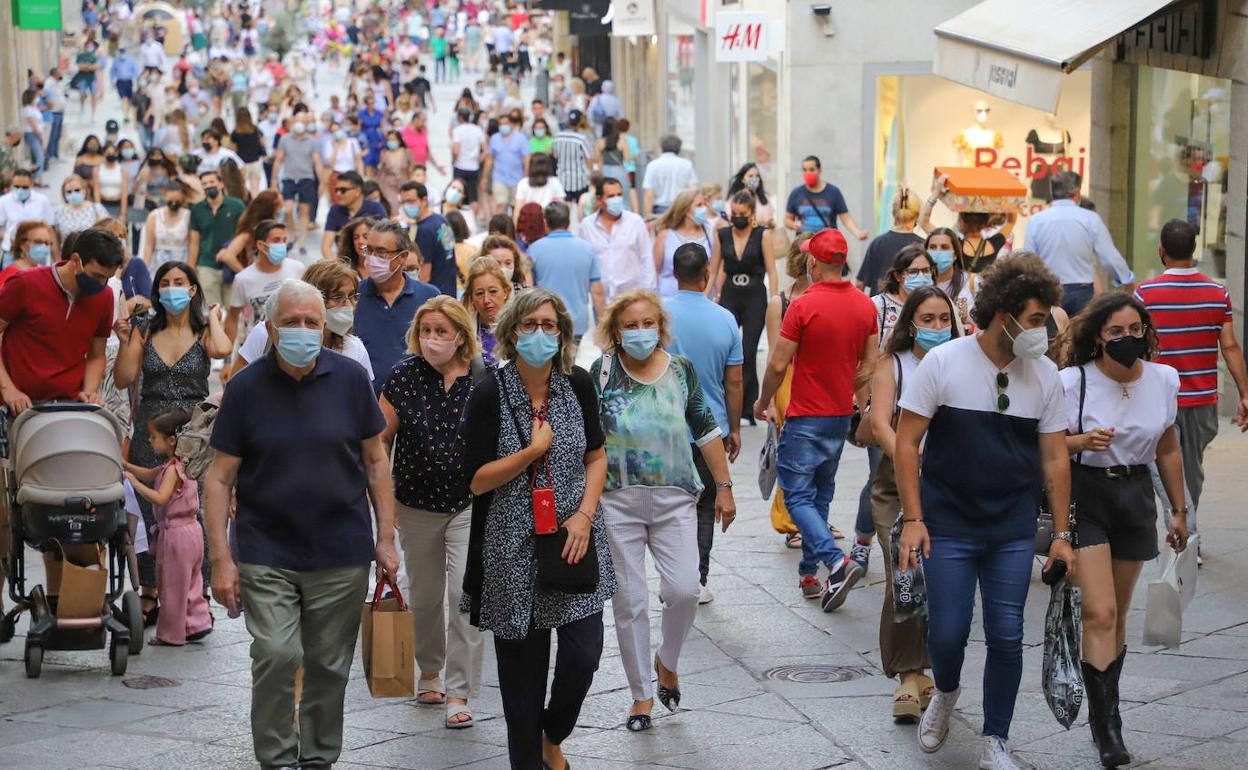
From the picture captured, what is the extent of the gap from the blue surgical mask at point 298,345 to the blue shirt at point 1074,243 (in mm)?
7907

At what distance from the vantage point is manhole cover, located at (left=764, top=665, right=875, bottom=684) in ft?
26.5

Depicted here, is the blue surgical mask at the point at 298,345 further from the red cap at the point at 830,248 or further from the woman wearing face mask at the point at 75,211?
the woman wearing face mask at the point at 75,211

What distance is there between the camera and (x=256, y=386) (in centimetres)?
628

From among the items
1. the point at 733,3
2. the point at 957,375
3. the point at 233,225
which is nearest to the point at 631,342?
the point at 957,375

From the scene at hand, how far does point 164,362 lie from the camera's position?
9.42 metres

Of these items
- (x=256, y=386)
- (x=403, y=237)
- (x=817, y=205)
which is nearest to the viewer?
(x=256, y=386)

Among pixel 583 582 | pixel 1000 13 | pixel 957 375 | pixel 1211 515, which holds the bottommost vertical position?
pixel 1211 515

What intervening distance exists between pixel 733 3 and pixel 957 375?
69.5ft

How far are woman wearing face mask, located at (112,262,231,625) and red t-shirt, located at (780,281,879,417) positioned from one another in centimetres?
284

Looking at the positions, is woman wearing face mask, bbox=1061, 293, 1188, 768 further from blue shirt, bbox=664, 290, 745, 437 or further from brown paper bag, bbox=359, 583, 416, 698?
brown paper bag, bbox=359, 583, 416, 698

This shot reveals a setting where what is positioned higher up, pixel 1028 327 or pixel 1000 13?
pixel 1000 13

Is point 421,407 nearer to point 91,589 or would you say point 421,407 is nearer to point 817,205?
point 91,589

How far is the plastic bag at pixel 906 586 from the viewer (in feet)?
22.4

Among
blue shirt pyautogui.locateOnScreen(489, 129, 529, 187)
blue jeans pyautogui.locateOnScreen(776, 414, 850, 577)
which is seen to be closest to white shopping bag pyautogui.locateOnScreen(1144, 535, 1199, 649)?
blue jeans pyautogui.locateOnScreen(776, 414, 850, 577)
